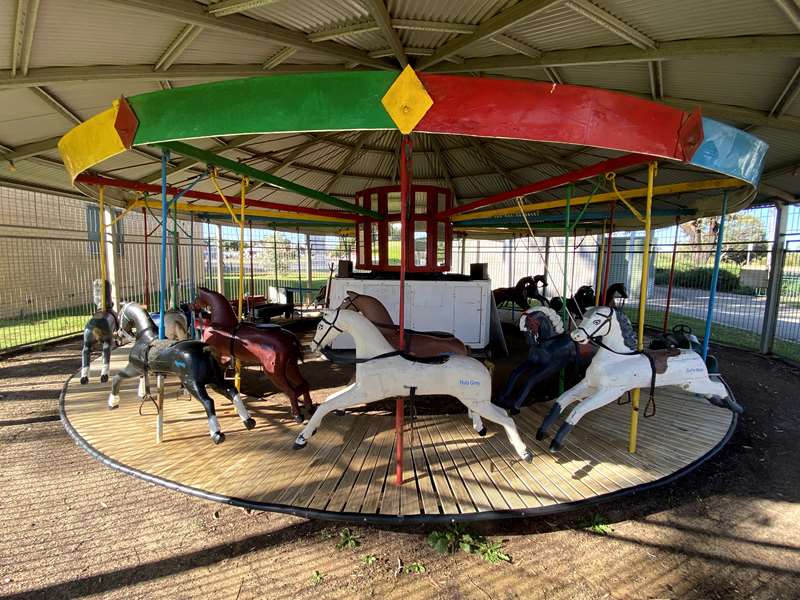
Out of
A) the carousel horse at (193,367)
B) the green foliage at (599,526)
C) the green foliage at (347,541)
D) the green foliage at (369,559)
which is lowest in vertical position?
the green foliage at (347,541)

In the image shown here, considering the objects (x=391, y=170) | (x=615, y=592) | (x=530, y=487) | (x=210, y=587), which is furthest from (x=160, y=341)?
(x=391, y=170)

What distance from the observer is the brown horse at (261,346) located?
177 inches

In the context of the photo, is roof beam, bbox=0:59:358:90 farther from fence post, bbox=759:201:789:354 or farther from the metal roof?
fence post, bbox=759:201:789:354

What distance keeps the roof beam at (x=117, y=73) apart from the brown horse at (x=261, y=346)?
8.59 feet

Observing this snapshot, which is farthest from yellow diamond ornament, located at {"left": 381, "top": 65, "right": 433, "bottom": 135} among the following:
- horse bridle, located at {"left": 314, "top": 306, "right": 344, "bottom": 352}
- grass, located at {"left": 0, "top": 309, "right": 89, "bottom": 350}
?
grass, located at {"left": 0, "top": 309, "right": 89, "bottom": 350}

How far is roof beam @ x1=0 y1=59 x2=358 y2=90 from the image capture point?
427 cm

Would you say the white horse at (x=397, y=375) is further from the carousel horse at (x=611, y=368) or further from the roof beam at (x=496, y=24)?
the roof beam at (x=496, y=24)

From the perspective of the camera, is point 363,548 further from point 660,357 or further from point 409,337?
point 660,357

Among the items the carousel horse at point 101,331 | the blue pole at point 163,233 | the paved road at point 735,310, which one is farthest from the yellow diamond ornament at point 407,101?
the paved road at point 735,310

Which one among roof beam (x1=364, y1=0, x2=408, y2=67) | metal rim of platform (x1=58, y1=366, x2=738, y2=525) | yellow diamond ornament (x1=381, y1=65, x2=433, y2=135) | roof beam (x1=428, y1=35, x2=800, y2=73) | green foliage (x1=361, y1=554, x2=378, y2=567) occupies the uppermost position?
roof beam (x1=364, y1=0, x2=408, y2=67)

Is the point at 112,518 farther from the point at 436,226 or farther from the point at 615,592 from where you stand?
the point at 436,226

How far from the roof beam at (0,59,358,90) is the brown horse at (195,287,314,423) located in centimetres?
262

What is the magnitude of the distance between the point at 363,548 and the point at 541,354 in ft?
Result: 9.86

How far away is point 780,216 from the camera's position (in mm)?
8445
